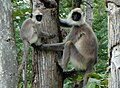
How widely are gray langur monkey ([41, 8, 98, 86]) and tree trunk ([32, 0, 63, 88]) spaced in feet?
3.80

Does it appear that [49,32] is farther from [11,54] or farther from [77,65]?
[77,65]

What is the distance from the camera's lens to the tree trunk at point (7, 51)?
2.00 meters

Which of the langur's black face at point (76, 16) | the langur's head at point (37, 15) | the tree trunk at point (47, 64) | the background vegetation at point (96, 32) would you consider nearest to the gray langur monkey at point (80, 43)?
the langur's black face at point (76, 16)

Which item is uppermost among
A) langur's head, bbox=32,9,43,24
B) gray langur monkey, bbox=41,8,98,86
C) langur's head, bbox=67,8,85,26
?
langur's head, bbox=32,9,43,24

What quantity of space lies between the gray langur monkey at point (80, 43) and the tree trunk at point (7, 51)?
249 centimetres

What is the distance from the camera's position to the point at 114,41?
1102 millimetres

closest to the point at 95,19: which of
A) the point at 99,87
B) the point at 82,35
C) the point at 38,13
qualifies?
the point at 82,35

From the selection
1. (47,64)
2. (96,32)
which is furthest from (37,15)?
(96,32)

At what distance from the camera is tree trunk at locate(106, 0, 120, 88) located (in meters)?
1.07

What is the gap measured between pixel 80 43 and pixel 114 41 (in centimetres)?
386

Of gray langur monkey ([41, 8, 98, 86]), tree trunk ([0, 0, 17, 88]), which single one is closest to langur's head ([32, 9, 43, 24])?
gray langur monkey ([41, 8, 98, 86])

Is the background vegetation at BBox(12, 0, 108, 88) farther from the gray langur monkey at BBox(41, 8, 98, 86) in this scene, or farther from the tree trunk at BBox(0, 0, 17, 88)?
the tree trunk at BBox(0, 0, 17, 88)

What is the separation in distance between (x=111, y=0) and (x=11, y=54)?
1071 millimetres

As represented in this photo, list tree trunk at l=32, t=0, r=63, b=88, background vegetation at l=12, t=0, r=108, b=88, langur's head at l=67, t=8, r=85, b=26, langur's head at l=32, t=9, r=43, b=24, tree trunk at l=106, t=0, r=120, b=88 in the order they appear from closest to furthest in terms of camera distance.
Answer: tree trunk at l=106, t=0, r=120, b=88 → background vegetation at l=12, t=0, r=108, b=88 → tree trunk at l=32, t=0, r=63, b=88 → langur's head at l=32, t=9, r=43, b=24 → langur's head at l=67, t=8, r=85, b=26
